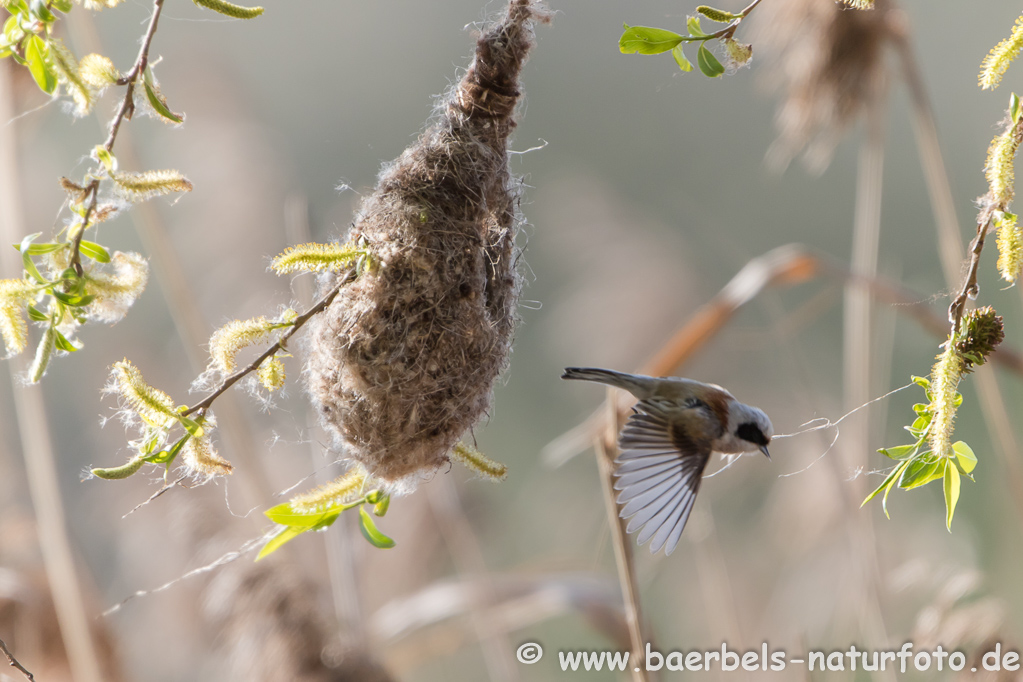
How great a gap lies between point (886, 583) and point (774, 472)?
1151 millimetres

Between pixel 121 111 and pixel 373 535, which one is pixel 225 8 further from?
pixel 373 535

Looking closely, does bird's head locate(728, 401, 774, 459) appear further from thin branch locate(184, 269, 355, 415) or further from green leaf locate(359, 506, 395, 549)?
thin branch locate(184, 269, 355, 415)

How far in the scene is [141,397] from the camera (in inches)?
34.9

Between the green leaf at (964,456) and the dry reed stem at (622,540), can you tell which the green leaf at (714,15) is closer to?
the green leaf at (964,456)

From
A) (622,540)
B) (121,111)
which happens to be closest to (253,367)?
(121,111)

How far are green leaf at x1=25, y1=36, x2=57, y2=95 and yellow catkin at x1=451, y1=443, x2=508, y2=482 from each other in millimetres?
725

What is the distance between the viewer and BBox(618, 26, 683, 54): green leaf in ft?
3.20

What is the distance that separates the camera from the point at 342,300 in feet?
3.85

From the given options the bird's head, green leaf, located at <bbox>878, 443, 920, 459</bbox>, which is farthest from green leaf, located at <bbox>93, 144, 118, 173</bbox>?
the bird's head

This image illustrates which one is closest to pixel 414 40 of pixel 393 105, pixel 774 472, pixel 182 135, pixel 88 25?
pixel 393 105

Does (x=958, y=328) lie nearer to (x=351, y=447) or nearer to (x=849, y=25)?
(x=351, y=447)

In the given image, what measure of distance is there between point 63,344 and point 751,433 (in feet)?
3.75

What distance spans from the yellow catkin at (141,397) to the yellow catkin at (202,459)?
50 millimetres

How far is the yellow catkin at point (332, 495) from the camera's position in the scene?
101 centimetres
